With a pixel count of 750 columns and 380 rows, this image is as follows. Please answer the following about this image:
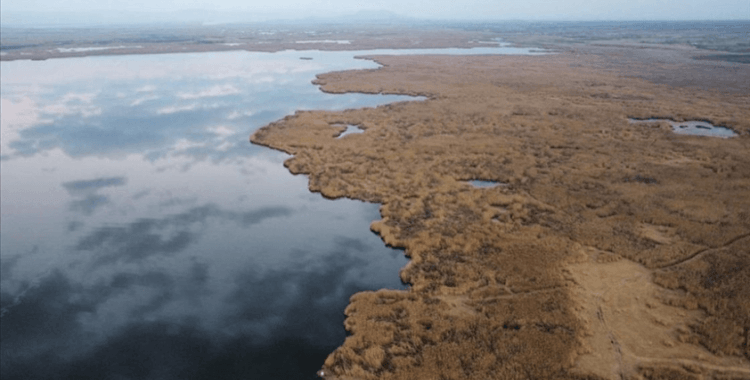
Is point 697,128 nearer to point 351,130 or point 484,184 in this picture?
point 484,184

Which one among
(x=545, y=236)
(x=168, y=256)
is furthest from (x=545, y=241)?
(x=168, y=256)

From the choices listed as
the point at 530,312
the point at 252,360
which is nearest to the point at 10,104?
the point at 252,360

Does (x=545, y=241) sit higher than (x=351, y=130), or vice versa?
(x=351, y=130)

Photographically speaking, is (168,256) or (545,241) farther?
(168,256)

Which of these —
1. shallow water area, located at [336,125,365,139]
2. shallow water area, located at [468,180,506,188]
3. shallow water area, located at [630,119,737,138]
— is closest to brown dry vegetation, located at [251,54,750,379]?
shallow water area, located at [468,180,506,188]

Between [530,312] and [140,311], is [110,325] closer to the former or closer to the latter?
[140,311]

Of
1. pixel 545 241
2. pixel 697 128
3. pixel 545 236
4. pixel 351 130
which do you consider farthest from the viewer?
pixel 351 130
